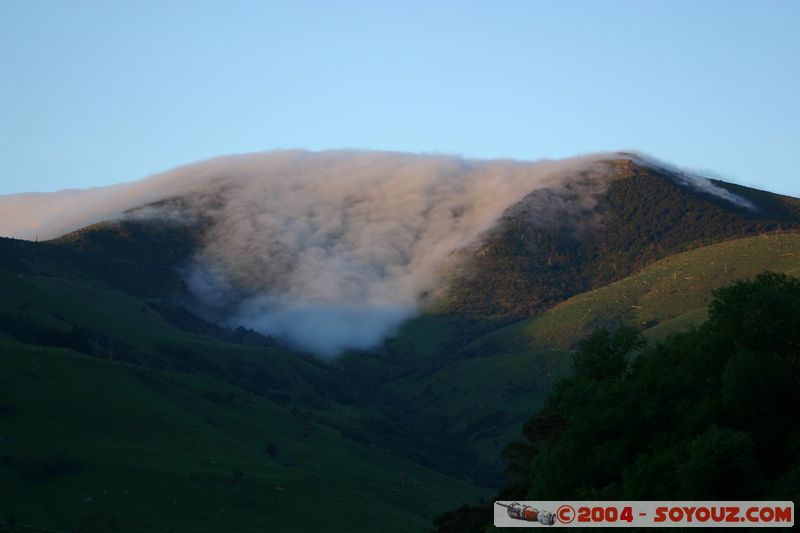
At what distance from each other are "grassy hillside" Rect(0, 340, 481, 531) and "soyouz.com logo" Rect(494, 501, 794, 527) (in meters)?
81.0

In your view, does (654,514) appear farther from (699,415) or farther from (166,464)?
(166,464)

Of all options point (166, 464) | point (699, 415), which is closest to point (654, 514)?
point (699, 415)

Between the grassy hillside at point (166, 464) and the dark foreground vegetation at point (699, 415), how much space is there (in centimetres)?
7641

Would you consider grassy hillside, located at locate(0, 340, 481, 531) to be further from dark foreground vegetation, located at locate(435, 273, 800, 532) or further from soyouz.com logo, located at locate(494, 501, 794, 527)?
soyouz.com logo, located at locate(494, 501, 794, 527)

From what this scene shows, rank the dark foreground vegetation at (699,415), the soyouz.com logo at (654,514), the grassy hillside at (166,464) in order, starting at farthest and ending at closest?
the grassy hillside at (166,464), the dark foreground vegetation at (699,415), the soyouz.com logo at (654,514)

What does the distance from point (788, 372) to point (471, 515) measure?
2997cm

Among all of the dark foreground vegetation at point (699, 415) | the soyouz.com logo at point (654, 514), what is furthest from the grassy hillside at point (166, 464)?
the soyouz.com logo at point (654, 514)

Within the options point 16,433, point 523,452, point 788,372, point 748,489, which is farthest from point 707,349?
point 16,433

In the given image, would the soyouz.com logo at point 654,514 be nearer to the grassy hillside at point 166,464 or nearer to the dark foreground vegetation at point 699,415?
the dark foreground vegetation at point 699,415

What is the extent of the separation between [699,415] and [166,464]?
106294 millimetres

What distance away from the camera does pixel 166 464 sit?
148 m

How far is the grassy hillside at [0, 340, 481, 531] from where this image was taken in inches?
5167

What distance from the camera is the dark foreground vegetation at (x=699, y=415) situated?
46.6 m

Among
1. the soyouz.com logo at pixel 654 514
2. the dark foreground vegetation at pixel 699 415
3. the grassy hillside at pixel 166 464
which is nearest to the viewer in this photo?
the soyouz.com logo at pixel 654 514
